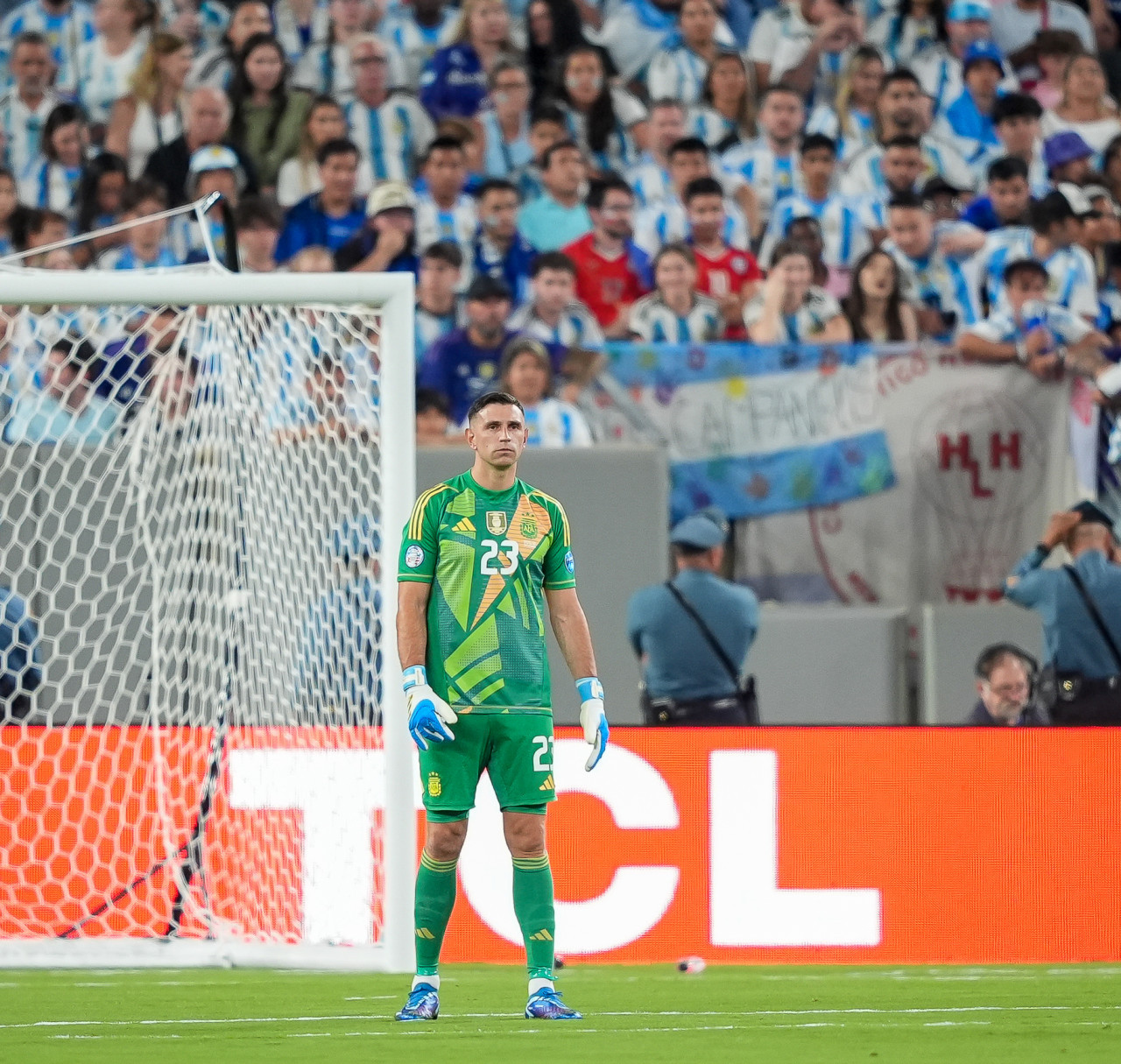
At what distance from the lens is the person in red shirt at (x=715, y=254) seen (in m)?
10.7

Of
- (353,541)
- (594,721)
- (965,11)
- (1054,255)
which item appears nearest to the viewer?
(594,721)

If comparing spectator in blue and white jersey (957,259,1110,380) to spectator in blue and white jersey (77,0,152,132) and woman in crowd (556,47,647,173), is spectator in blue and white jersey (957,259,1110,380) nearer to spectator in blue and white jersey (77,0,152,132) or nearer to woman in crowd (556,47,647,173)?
woman in crowd (556,47,647,173)

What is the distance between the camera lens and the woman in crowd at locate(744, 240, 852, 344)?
33.6ft

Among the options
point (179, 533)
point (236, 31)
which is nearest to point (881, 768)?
point (179, 533)

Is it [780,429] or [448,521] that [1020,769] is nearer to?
→ [780,429]

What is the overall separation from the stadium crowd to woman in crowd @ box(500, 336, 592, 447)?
0.02m

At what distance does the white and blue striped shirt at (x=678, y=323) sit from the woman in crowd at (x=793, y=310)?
0.58ft

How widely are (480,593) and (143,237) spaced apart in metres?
5.76

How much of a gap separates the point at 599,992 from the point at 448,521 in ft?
6.49

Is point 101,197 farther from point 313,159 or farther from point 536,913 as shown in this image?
point 536,913

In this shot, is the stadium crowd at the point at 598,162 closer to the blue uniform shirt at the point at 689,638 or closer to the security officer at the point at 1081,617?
the security officer at the point at 1081,617

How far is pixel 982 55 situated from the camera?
12.1m

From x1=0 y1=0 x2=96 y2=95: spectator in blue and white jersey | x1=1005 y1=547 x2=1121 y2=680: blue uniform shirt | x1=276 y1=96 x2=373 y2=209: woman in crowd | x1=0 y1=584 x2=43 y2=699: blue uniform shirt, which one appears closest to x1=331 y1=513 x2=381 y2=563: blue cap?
x1=0 y1=584 x2=43 y2=699: blue uniform shirt

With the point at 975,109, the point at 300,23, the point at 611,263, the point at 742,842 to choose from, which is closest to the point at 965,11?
the point at 975,109
